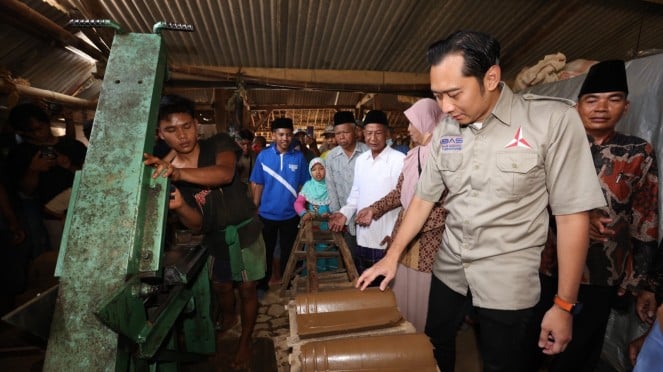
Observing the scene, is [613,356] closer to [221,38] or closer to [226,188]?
[226,188]

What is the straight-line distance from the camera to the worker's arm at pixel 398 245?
162 centimetres

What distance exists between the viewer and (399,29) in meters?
4.29

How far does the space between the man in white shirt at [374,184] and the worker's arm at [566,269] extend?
5.87ft

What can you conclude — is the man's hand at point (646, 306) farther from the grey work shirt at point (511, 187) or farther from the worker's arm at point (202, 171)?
the worker's arm at point (202, 171)

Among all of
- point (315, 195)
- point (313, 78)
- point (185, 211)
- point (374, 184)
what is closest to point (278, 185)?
point (315, 195)

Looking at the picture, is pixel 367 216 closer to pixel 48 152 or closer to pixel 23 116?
pixel 48 152

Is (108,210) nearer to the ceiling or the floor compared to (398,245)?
nearer to the ceiling

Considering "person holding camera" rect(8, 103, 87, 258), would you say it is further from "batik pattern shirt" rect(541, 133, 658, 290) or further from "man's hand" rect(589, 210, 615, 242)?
"batik pattern shirt" rect(541, 133, 658, 290)

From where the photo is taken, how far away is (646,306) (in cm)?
213

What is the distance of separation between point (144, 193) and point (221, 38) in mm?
3678

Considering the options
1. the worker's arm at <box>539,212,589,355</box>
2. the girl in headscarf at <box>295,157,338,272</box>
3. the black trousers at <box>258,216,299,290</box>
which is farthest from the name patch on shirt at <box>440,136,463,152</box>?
the black trousers at <box>258,216,299,290</box>

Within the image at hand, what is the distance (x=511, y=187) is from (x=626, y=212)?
1530 mm

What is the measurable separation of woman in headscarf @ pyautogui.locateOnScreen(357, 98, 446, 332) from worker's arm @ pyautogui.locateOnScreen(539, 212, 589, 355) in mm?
867

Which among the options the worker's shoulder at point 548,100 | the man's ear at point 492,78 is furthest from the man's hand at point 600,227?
the man's ear at point 492,78
